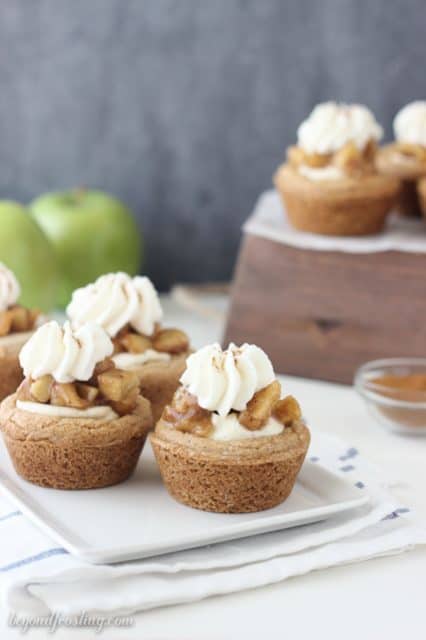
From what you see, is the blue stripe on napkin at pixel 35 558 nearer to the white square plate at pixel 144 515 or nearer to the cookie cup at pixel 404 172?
the white square plate at pixel 144 515

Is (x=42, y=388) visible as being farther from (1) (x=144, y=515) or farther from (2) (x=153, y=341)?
(2) (x=153, y=341)

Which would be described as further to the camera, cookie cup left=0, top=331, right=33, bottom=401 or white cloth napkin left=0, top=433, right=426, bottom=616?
cookie cup left=0, top=331, right=33, bottom=401

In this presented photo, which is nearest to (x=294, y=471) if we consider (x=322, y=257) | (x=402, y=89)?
(x=322, y=257)

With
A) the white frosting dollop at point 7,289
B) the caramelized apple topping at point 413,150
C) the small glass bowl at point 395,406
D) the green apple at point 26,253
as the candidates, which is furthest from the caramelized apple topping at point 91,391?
the caramelized apple topping at point 413,150

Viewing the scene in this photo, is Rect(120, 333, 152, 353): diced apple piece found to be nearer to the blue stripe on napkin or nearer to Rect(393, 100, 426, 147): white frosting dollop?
the blue stripe on napkin

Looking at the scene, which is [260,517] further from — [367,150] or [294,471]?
[367,150]

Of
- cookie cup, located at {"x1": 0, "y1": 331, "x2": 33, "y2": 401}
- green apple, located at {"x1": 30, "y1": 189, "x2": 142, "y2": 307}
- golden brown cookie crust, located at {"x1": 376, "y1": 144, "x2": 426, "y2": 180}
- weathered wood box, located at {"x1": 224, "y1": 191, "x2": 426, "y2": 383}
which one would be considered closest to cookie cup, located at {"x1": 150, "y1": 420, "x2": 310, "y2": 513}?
cookie cup, located at {"x1": 0, "y1": 331, "x2": 33, "y2": 401}
